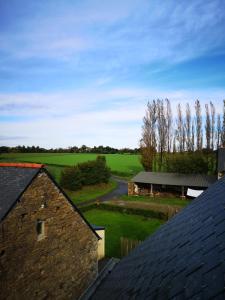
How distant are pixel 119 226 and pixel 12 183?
1906 centimetres

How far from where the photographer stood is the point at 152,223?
95.8 ft

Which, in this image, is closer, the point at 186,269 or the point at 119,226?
the point at 186,269

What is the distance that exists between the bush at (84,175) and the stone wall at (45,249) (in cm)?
3191

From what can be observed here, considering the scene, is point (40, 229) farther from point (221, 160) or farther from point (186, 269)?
point (221, 160)

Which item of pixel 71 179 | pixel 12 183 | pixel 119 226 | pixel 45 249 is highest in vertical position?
pixel 12 183

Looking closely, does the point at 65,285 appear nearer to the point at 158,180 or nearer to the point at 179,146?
the point at 158,180

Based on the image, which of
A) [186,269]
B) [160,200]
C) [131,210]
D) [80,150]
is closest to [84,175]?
[160,200]

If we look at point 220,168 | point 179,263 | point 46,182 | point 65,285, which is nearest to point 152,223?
point 220,168

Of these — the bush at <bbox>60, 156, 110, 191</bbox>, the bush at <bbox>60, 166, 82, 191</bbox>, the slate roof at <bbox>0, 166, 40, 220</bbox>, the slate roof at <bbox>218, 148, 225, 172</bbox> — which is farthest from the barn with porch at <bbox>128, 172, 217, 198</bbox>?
the slate roof at <bbox>0, 166, 40, 220</bbox>

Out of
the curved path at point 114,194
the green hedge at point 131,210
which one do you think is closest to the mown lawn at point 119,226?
the green hedge at point 131,210

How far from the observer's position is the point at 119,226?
28.7 m

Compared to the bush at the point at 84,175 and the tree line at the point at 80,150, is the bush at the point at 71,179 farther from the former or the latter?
the tree line at the point at 80,150

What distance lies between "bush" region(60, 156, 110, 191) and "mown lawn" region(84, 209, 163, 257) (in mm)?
12456

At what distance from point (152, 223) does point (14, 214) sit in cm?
2093
